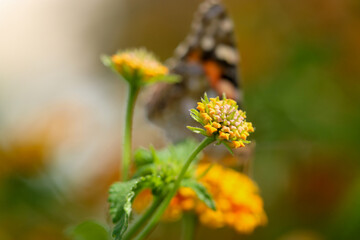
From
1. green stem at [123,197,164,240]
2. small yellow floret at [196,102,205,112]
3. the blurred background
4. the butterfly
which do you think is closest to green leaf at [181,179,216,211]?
green stem at [123,197,164,240]

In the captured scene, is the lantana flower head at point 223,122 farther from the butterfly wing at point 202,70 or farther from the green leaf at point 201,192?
the butterfly wing at point 202,70

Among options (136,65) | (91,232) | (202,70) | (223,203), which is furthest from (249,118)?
(91,232)

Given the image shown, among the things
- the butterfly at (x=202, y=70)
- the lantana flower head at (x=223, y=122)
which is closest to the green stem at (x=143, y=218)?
the lantana flower head at (x=223, y=122)

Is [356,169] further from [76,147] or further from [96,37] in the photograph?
[96,37]

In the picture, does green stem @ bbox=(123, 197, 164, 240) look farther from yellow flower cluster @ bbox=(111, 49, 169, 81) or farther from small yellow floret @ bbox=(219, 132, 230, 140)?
yellow flower cluster @ bbox=(111, 49, 169, 81)

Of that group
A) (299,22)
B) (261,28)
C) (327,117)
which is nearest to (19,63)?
(261,28)
